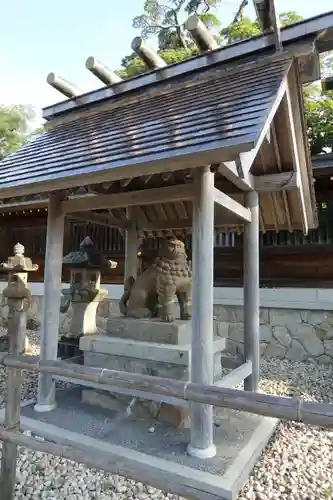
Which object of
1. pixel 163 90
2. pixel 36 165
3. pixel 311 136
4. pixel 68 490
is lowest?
pixel 68 490

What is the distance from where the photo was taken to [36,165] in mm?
3836

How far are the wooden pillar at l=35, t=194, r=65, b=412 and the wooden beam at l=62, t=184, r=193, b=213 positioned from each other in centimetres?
16

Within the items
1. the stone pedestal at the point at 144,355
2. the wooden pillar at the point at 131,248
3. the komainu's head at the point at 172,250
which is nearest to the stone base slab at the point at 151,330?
the stone pedestal at the point at 144,355

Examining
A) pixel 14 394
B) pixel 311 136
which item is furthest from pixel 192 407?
pixel 311 136

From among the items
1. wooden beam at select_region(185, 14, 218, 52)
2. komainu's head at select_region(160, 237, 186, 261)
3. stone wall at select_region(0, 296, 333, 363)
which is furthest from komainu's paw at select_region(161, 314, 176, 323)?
stone wall at select_region(0, 296, 333, 363)

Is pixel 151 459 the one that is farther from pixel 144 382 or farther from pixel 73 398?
pixel 73 398

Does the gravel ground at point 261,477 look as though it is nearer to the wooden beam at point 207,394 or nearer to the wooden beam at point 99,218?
the wooden beam at point 207,394

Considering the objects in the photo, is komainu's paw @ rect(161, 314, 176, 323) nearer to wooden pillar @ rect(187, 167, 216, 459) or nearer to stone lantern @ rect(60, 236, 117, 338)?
wooden pillar @ rect(187, 167, 216, 459)

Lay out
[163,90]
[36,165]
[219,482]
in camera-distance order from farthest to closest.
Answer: [163,90] → [36,165] → [219,482]

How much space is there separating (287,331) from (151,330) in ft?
14.2

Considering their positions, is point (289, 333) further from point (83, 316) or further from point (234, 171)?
point (234, 171)

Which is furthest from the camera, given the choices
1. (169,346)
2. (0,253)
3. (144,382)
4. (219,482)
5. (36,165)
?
(0,253)

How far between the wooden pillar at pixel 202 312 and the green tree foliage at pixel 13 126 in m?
14.9

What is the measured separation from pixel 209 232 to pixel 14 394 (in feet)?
6.47
